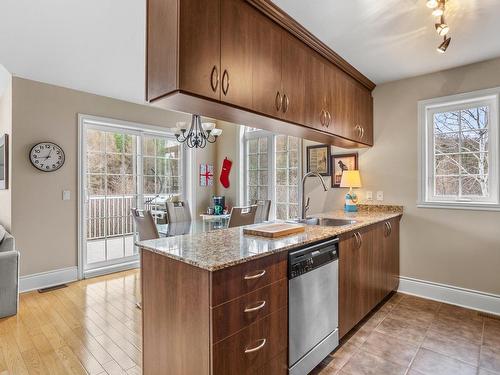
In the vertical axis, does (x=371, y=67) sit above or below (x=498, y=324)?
above

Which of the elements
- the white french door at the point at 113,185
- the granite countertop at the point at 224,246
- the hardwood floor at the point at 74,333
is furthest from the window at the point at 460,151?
the white french door at the point at 113,185

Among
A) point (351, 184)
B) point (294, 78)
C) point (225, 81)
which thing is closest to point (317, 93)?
point (294, 78)

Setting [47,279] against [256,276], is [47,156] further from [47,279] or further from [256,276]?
[256,276]

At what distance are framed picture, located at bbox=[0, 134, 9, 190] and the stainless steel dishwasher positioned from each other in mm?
3699

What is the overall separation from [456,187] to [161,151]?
13.7 feet

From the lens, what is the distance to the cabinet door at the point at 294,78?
2.10 meters

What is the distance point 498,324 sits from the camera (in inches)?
100

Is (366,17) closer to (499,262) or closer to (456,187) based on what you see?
(456,187)

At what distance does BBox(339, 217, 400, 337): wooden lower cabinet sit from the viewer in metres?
2.21

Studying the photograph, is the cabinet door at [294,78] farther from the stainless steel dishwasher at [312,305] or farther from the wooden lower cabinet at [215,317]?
the wooden lower cabinet at [215,317]

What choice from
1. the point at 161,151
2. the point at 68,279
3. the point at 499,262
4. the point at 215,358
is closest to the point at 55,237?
the point at 68,279

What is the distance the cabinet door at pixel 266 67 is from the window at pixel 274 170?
2.17 m

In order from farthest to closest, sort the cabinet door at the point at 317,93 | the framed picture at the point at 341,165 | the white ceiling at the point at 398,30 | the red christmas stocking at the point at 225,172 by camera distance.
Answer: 1. the red christmas stocking at the point at 225,172
2. the framed picture at the point at 341,165
3. the cabinet door at the point at 317,93
4. the white ceiling at the point at 398,30

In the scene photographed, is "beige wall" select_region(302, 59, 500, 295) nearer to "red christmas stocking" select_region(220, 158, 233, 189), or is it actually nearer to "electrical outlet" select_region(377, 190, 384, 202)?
"electrical outlet" select_region(377, 190, 384, 202)
